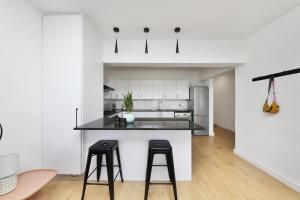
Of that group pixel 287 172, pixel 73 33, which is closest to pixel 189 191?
pixel 287 172

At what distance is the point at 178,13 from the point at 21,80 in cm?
240

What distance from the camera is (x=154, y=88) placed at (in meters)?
5.97

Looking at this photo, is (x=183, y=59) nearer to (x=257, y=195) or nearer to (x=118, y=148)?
(x=118, y=148)

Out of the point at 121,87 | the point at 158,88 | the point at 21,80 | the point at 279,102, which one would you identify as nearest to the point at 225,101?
the point at 158,88

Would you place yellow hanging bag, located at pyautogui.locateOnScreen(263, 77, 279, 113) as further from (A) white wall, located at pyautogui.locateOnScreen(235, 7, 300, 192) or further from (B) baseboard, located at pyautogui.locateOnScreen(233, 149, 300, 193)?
(B) baseboard, located at pyautogui.locateOnScreen(233, 149, 300, 193)

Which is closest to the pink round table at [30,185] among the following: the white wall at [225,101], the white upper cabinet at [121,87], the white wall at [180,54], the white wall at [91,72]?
the white wall at [91,72]

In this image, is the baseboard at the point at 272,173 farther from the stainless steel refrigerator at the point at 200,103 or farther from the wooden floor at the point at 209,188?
the stainless steel refrigerator at the point at 200,103

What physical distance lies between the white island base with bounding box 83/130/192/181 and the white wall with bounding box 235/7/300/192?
147 cm

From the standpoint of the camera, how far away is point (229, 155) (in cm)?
372

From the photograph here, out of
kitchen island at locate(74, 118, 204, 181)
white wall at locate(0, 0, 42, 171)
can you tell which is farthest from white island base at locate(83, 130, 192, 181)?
white wall at locate(0, 0, 42, 171)

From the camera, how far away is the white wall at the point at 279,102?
2.31 meters

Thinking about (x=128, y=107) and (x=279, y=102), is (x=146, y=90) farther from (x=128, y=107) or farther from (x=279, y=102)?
(x=279, y=102)

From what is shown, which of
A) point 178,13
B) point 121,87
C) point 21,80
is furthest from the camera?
point 121,87

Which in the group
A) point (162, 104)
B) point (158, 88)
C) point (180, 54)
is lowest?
point (162, 104)
